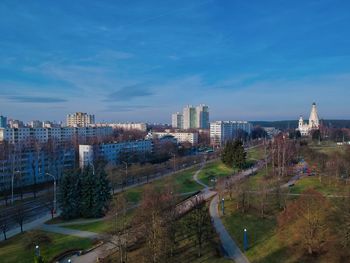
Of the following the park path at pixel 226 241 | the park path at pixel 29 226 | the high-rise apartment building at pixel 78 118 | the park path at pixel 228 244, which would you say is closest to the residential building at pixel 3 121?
the high-rise apartment building at pixel 78 118

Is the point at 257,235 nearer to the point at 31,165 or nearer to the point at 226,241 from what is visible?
the point at 226,241

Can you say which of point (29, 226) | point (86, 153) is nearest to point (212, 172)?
point (86, 153)

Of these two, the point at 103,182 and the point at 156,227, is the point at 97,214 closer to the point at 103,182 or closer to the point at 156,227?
the point at 103,182

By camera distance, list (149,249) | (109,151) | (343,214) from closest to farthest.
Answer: (149,249) → (343,214) → (109,151)

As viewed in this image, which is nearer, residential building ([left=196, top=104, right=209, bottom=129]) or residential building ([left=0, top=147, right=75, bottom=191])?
residential building ([left=0, top=147, right=75, bottom=191])

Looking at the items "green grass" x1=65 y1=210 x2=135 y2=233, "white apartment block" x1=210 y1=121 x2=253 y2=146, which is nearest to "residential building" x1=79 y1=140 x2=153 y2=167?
"green grass" x1=65 y1=210 x2=135 y2=233

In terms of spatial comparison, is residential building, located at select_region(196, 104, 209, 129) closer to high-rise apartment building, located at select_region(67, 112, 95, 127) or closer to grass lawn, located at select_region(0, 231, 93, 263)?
high-rise apartment building, located at select_region(67, 112, 95, 127)

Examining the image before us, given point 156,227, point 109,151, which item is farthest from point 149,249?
point 109,151
